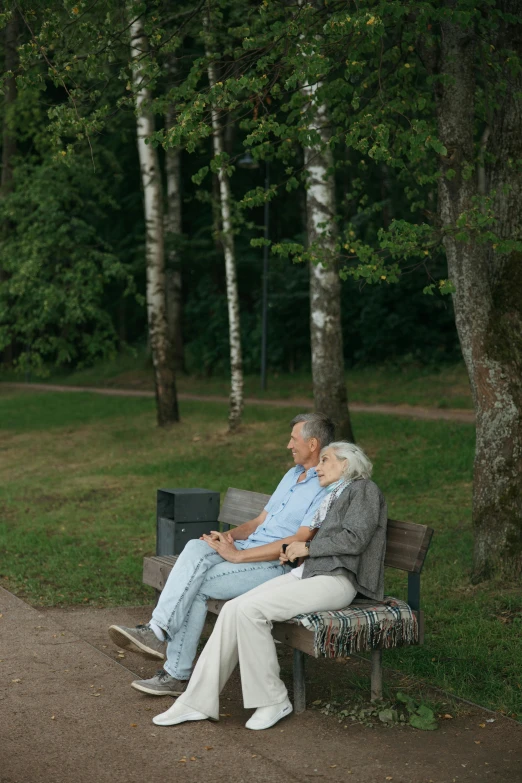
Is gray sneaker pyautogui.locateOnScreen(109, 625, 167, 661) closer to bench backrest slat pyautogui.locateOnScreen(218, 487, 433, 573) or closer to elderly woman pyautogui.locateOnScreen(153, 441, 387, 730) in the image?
elderly woman pyautogui.locateOnScreen(153, 441, 387, 730)

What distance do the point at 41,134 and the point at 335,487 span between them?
15.2 m

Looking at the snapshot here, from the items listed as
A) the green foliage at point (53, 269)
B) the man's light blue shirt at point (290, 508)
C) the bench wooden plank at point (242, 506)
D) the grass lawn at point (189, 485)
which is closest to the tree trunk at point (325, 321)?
the grass lawn at point (189, 485)

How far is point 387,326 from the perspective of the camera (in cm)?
2834

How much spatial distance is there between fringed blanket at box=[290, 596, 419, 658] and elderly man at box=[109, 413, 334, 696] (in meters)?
0.55

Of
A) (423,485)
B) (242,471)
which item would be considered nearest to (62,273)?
(242,471)

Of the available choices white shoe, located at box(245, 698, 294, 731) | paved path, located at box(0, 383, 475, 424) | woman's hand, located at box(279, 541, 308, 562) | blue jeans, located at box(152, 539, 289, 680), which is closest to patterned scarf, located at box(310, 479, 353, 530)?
woman's hand, located at box(279, 541, 308, 562)

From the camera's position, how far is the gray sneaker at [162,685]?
5504mm

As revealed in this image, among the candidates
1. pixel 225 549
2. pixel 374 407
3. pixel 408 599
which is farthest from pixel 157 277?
pixel 408 599

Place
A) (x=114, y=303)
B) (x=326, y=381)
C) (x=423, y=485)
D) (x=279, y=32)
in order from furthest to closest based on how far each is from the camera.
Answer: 1. (x=114, y=303)
2. (x=326, y=381)
3. (x=423, y=485)
4. (x=279, y=32)

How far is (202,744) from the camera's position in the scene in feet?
15.9

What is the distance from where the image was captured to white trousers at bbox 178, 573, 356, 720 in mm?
5121

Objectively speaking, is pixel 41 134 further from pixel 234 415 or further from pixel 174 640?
pixel 174 640

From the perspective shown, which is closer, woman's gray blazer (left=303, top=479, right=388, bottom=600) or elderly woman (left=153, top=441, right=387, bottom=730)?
elderly woman (left=153, top=441, right=387, bottom=730)

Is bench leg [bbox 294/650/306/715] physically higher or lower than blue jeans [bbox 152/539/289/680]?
lower
